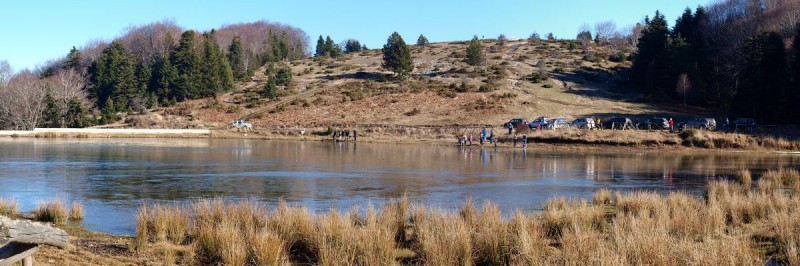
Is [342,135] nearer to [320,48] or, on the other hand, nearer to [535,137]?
[535,137]

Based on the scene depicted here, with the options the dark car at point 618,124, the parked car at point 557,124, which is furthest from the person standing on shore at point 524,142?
the dark car at point 618,124

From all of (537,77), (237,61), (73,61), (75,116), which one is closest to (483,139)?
(537,77)

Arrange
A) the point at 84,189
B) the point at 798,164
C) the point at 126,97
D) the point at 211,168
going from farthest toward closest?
1. the point at 126,97
2. the point at 798,164
3. the point at 211,168
4. the point at 84,189

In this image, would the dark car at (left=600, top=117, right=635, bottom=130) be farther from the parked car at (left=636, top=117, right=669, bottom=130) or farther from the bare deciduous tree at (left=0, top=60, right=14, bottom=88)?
the bare deciduous tree at (left=0, top=60, right=14, bottom=88)

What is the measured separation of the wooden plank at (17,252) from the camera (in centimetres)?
950

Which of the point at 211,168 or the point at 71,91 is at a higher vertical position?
the point at 71,91

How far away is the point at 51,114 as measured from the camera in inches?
3654

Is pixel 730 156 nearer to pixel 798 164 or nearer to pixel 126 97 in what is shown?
pixel 798 164

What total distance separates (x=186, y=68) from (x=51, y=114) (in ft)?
99.2

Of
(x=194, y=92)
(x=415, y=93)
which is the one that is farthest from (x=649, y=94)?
(x=194, y=92)

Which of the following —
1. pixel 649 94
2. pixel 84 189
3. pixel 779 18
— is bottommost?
pixel 84 189

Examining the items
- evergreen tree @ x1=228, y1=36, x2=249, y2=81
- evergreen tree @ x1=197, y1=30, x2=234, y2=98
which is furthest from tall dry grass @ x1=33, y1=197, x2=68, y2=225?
evergreen tree @ x1=228, y1=36, x2=249, y2=81

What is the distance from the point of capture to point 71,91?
102125 mm

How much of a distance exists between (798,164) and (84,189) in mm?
36951
